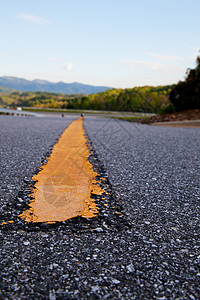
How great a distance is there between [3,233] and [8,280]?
0.52 m

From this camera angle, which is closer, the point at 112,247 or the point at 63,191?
the point at 112,247

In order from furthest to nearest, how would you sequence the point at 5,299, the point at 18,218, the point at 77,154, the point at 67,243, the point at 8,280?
the point at 77,154 → the point at 18,218 → the point at 67,243 → the point at 8,280 → the point at 5,299

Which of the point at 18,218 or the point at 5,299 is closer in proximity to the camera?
the point at 5,299

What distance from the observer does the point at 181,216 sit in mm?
2213

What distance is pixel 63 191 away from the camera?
2.72m

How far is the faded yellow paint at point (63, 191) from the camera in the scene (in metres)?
2.16

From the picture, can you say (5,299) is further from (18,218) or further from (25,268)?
(18,218)

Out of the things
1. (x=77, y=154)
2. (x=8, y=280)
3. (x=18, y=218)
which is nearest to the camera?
(x=8, y=280)

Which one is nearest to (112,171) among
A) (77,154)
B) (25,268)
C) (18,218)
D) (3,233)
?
(77,154)

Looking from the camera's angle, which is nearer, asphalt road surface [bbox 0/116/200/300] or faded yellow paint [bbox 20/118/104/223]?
asphalt road surface [bbox 0/116/200/300]

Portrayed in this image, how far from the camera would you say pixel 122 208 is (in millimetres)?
2326

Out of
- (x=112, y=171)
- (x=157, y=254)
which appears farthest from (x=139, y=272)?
(x=112, y=171)

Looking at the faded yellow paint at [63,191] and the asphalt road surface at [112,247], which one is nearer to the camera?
the asphalt road surface at [112,247]

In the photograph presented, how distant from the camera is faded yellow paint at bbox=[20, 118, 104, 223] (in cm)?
216
